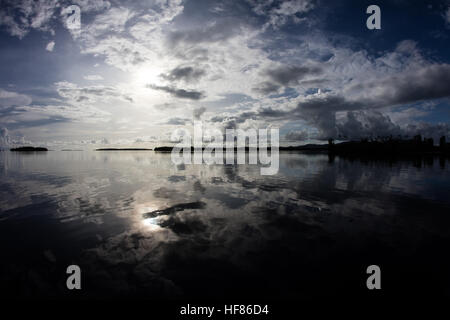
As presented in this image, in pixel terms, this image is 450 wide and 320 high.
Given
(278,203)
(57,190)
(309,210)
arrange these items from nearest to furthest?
1. (309,210)
2. (278,203)
3. (57,190)

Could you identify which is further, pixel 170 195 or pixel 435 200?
pixel 170 195

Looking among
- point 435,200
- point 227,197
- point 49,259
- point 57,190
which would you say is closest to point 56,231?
point 49,259

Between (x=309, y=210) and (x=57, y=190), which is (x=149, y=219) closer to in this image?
(x=309, y=210)

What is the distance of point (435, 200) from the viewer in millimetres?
19984

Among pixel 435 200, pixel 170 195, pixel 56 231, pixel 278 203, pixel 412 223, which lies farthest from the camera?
pixel 170 195

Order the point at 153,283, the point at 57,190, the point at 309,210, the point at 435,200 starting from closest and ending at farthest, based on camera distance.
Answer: the point at 153,283
the point at 309,210
the point at 435,200
the point at 57,190

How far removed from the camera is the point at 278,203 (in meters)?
18.4

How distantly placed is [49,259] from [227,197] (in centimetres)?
1388

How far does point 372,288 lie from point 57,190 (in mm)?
29151

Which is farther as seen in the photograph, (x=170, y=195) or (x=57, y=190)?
(x=57, y=190)

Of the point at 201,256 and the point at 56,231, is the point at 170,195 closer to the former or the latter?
the point at 56,231

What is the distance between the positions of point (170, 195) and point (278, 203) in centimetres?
1077
